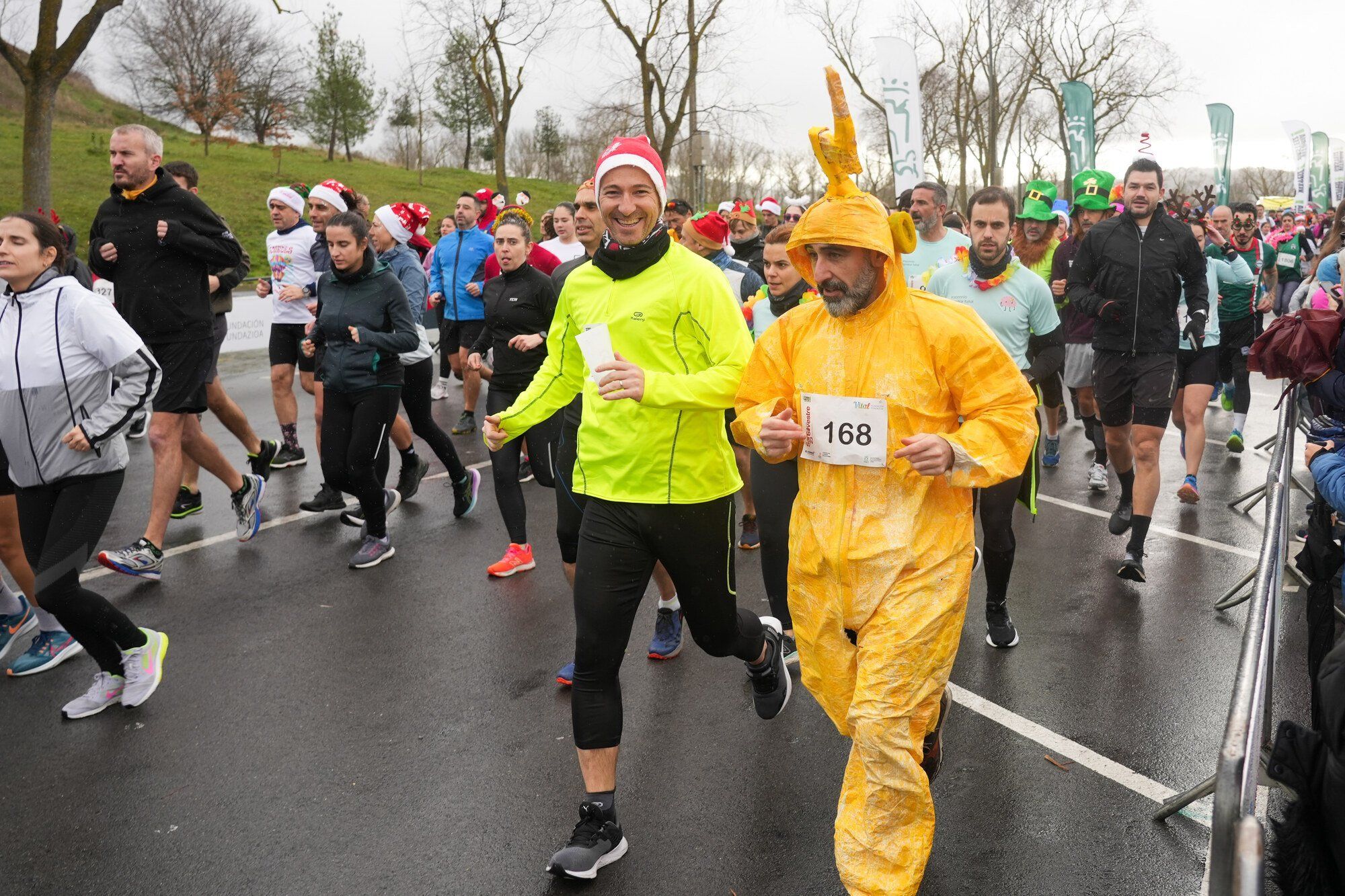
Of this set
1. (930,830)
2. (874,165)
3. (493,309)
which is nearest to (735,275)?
(493,309)

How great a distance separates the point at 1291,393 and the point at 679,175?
147ft

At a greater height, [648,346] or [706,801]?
[648,346]

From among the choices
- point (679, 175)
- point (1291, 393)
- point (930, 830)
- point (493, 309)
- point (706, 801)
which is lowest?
point (706, 801)

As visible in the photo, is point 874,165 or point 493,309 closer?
point 493,309

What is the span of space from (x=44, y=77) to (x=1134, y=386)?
16.4 meters

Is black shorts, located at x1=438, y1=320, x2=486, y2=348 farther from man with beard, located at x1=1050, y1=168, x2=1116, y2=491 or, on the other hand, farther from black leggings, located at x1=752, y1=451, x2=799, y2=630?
black leggings, located at x1=752, y1=451, x2=799, y2=630

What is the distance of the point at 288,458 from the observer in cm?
871

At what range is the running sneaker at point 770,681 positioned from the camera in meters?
3.86

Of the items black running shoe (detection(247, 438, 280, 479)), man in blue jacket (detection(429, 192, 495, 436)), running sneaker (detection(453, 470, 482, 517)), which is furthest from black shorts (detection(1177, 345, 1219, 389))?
black running shoe (detection(247, 438, 280, 479))

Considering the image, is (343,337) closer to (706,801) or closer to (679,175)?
(706,801)

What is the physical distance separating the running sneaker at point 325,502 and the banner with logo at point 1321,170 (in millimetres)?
30645

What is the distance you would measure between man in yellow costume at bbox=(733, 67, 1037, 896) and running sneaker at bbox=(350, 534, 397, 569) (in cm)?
381

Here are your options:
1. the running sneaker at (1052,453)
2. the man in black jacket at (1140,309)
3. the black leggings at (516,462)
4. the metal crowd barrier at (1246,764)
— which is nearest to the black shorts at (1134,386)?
the man in black jacket at (1140,309)

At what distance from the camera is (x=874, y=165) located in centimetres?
5184
